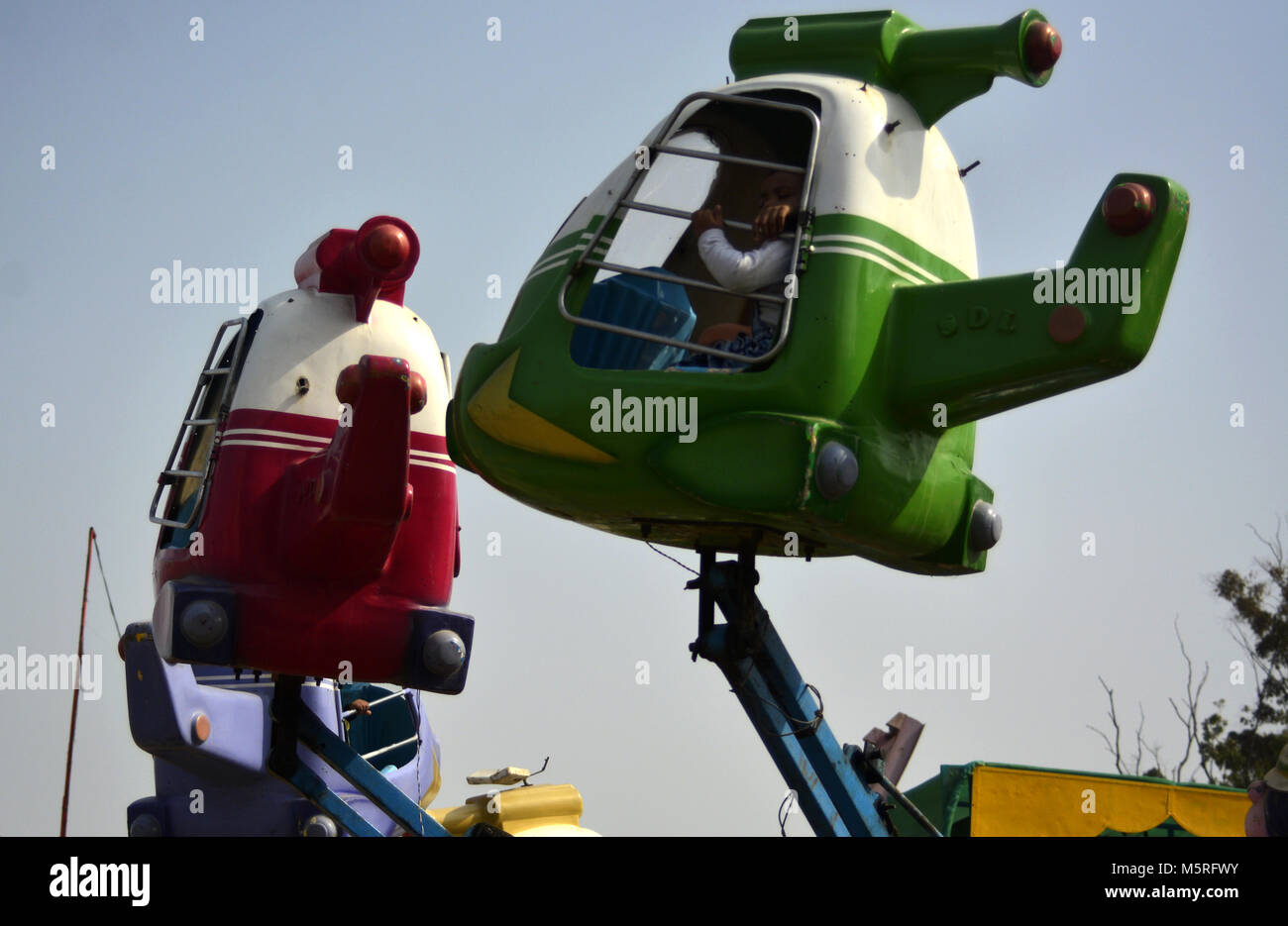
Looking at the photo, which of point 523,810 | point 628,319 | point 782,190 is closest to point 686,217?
point 782,190

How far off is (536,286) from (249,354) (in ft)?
7.11

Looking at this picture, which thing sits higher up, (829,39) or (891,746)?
(829,39)

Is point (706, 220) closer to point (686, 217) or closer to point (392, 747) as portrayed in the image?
point (686, 217)

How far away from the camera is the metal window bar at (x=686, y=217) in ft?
18.6

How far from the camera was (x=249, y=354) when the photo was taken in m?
7.88

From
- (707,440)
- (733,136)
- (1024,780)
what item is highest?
(733,136)

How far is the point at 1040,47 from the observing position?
19.9 feet

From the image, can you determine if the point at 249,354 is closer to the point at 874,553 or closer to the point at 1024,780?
the point at 874,553

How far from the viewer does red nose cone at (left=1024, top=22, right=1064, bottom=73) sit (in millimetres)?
6070

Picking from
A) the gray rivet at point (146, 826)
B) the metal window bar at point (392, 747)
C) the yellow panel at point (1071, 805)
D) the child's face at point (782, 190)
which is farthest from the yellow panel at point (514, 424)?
the metal window bar at point (392, 747)

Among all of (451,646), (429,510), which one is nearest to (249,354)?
(429,510)

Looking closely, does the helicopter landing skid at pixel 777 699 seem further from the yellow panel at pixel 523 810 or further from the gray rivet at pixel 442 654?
the yellow panel at pixel 523 810

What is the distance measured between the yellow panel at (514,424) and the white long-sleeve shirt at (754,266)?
0.72 m
